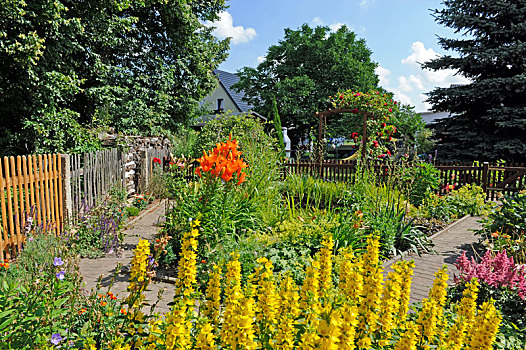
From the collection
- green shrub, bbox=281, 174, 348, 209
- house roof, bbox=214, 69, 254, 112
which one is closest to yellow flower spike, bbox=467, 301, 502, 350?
green shrub, bbox=281, 174, 348, 209

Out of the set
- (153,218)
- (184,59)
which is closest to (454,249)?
(153,218)

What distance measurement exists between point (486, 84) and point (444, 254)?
35.0 ft

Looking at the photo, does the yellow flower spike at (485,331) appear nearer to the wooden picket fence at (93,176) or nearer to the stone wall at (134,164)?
the wooden picket fence at (93,176)

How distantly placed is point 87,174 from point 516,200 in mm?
6825

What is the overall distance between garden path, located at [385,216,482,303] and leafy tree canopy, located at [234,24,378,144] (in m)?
21.0

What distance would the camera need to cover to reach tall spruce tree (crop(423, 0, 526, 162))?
41.8 feet

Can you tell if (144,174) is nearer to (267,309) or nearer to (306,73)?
(267,309)

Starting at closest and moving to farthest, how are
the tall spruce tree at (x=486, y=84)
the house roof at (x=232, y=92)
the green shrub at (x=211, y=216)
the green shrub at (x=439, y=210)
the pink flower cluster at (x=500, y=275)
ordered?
the pink flower cluster at (x=500, y=275), the green shrub at (x=211, y=216), the green shrub at (x=439, y=210), the tall spruce tree at (x=486, y=84), the house roof at (x=232, y=92)

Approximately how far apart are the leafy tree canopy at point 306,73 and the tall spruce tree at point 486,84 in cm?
1213

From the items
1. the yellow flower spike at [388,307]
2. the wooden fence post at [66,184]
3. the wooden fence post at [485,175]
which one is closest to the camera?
the yellow flower spike at [388,307]

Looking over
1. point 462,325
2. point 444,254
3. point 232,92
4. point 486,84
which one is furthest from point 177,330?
point 232,92

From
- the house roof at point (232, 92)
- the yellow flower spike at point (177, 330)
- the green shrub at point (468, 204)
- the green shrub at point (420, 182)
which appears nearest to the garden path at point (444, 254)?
the green shrub at point (468, 204)

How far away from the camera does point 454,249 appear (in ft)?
16.2

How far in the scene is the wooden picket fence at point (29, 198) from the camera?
443cm
